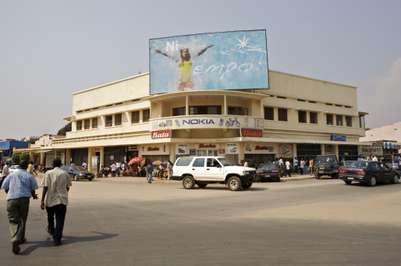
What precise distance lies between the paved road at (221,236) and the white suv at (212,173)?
697cm

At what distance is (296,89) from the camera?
4112 centimetres

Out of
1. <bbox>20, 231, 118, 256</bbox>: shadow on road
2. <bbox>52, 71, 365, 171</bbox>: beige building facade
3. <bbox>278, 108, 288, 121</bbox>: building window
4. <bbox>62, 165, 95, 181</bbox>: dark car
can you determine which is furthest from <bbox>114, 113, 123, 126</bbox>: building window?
<bbox>20, 231, 118, 256</bbox>: shadow on road

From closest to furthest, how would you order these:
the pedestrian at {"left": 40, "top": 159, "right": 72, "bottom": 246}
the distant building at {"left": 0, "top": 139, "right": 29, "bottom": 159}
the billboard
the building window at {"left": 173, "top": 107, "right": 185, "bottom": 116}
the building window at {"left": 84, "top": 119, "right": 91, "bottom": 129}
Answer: the pedestrian at {"left": 40, "top": 159, "right": 72, "bottom": 246}, the billboard, the building window at {"left": 173, "top": 107, "right": 185, "bottom": 116}, the building window at {"left": 84, "top": 119, "right": 91, "bottom": 129}, the distant building at {"left": 0, "top": 139, "right": 29, "bottom": 159}

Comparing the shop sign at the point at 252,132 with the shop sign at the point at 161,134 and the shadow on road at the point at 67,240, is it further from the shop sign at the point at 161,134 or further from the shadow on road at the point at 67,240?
the shadow on road at the point at 67,240

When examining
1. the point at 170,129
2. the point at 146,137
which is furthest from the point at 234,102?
the point at 146,137

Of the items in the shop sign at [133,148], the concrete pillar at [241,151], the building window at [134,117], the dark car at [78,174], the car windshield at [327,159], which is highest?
the building window at [134,117]

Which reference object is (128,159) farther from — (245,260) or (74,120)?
(245,260)

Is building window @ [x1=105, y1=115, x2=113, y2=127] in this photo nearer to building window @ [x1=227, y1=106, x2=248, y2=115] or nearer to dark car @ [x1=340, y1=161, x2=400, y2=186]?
building window @ [x1=227, y1=106, x2=248, y2=115]

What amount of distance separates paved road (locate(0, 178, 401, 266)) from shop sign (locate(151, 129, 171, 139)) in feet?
65.8

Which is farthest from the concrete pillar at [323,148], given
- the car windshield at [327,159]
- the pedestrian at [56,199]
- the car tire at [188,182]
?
the pedestrian at [56,199]

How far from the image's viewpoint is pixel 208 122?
32.7 metres

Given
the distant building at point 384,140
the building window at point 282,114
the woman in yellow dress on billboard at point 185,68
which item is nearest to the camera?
the woman in yellow dress on billboard at point 185,68

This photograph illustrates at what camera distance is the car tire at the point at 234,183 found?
20.8m

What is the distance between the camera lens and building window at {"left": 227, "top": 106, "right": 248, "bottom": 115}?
36.5 m
